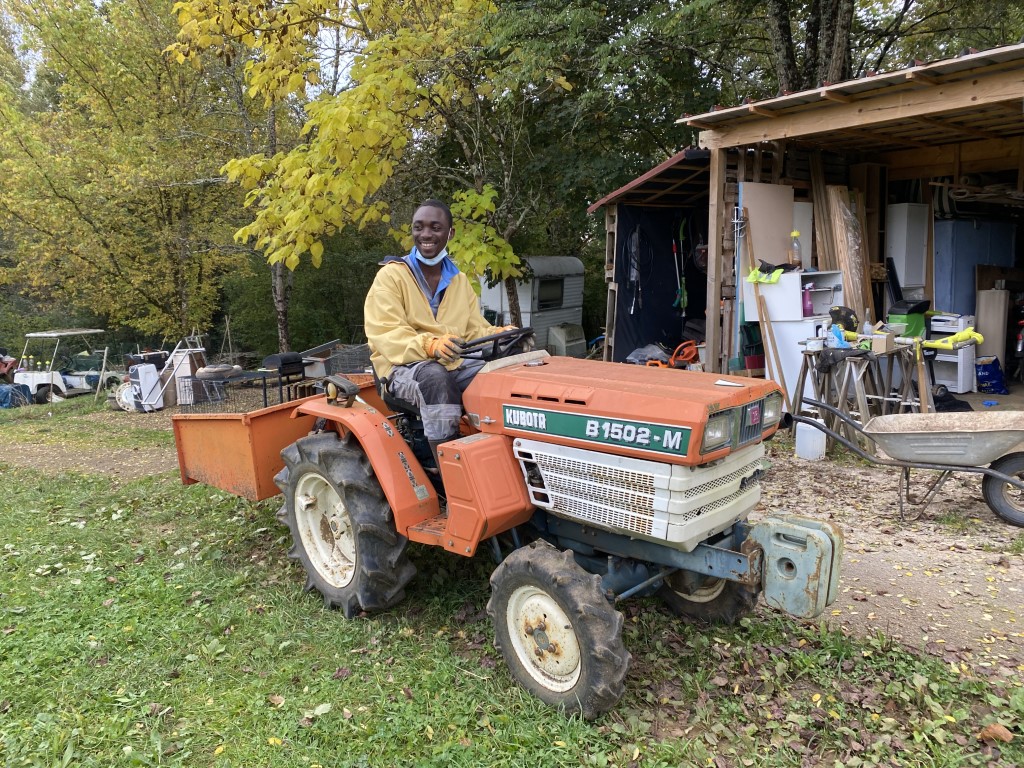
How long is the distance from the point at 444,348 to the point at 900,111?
5.18 m

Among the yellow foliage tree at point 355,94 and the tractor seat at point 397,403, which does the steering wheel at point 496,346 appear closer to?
the tractor seat at point 397,403

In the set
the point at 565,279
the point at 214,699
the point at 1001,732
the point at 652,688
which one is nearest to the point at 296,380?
the point at 214,699

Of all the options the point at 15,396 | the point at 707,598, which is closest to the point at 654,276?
the point at 707,598

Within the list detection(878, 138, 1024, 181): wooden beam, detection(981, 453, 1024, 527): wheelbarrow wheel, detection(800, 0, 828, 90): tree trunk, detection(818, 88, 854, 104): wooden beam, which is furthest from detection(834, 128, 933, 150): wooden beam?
detection(981, 453, 1024, 527): wheelbarrow wheel

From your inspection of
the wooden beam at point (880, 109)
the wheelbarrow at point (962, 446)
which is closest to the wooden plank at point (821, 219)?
the wooden beam at point (880, 109)

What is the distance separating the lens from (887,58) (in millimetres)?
14375

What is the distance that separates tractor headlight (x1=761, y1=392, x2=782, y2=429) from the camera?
3.05 metres

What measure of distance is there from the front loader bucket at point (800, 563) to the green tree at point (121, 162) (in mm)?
10345

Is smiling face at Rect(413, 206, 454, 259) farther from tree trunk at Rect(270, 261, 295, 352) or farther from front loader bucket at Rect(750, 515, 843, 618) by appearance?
tree trunk at Rect(270, 261, 295, 352)

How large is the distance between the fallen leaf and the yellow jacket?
255cm

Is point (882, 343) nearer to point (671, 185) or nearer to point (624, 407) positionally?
point (671, 185)

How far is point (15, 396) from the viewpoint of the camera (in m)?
13.9

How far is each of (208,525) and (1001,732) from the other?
15.7 ft

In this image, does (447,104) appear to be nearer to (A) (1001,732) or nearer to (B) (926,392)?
(B) (926,392)
